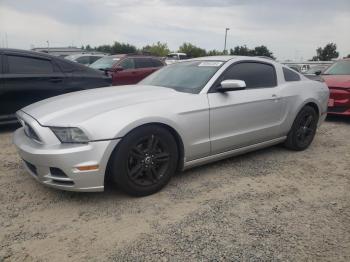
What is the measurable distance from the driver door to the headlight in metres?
1.47

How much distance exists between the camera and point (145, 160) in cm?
348

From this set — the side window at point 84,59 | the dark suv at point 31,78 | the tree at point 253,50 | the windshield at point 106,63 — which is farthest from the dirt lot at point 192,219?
the tree at point 253,50

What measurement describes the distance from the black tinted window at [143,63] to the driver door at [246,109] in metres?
6.56

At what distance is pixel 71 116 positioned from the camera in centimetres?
331

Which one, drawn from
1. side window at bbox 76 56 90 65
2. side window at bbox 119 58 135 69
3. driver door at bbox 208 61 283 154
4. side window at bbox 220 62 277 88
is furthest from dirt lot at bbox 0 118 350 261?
side window at bbox 76 56 90 65

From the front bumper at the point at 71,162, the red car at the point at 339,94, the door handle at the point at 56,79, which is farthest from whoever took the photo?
the red car at the point at 339,94

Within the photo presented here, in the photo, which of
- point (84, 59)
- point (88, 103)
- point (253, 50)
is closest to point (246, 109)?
point (88, 103)

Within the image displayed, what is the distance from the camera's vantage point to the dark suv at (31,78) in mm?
5727

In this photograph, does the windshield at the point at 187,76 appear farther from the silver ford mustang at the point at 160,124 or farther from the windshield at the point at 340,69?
the windshield at the point at 340,69

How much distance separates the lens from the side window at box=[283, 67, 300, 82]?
512 cm

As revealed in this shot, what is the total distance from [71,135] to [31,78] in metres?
3.30

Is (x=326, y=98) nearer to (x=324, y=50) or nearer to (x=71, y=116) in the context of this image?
(x=71, y=116)

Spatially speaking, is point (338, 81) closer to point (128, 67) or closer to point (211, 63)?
point (211, 63)

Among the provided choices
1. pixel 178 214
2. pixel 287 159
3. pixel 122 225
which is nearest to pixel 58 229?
pixel 122 225
